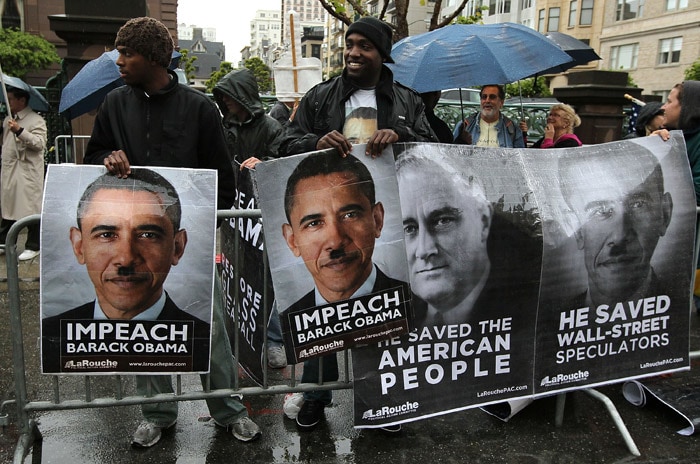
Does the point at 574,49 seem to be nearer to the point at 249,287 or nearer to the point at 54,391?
the point at 249,287

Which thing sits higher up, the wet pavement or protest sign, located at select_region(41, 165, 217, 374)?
protest sign, located at select_region(41, 165, 217, 374)

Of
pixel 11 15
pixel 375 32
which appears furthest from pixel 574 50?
pixel 11 15

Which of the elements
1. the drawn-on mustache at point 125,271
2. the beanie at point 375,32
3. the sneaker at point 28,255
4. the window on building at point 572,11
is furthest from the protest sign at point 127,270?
the window on building at point 572,11

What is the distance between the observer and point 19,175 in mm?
7117

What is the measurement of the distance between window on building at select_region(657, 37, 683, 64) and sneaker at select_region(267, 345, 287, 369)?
48858mm

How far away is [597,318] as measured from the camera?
362cm

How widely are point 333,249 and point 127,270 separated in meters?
1.01

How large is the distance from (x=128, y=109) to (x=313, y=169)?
1.04 meters

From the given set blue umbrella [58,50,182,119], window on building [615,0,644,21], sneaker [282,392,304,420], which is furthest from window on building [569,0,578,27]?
sneaker [282,392,304,420]

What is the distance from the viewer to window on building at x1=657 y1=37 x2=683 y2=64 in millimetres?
45125

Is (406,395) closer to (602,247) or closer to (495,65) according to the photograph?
(602,247)

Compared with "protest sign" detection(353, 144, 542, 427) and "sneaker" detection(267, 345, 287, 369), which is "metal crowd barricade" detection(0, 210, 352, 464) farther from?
"sneaker" detection(267, 345, 287, 369)

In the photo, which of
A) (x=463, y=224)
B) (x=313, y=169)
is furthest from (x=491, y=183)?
(x=313, y=169)

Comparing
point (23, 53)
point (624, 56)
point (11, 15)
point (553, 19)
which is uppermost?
point (553, 19)
